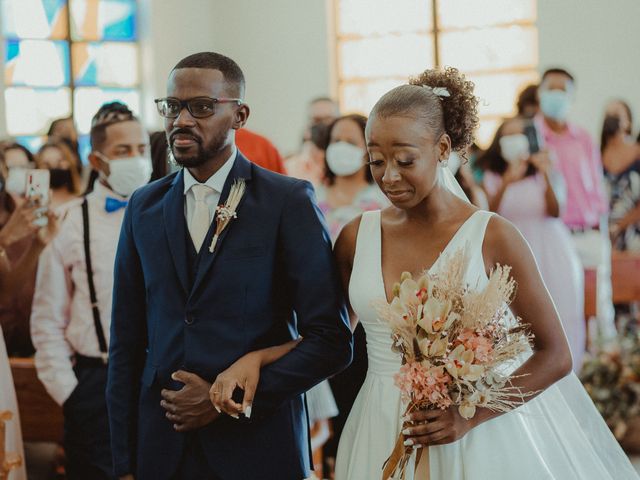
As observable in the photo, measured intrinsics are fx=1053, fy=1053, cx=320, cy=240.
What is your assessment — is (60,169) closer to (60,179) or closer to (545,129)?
(60,179)

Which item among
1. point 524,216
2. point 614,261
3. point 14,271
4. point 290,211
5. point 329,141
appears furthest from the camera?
point 614,261

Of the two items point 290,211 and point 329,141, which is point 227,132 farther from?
point 329,141

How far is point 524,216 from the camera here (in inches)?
255

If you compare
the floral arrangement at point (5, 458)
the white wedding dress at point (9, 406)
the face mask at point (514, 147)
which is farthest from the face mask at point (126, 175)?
the face mask at point (514, 147)

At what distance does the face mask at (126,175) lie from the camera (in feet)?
12.8

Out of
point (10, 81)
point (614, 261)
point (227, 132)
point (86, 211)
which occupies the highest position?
point (10, 81)

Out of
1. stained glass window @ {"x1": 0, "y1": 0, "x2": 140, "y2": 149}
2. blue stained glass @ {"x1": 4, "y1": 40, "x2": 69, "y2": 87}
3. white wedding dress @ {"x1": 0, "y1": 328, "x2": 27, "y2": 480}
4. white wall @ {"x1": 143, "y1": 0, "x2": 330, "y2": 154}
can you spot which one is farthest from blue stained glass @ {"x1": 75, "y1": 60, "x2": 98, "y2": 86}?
white wedding dress @ {"x1": 0, "y1": 328, "x2": 27, "y2": 480}

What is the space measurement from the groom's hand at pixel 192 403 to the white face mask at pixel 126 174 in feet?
4.81

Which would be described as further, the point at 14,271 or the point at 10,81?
the point at 10,81

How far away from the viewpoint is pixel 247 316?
261 centimetres

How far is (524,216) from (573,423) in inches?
148

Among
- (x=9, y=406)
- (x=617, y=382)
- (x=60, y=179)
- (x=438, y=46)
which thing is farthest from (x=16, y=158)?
(x=438, y=46)

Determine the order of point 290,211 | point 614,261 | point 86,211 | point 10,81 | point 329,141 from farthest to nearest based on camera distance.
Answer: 1. point 10,81
2. point 614,261
3. point 329,141
4. point 86,211
5. point 290,211

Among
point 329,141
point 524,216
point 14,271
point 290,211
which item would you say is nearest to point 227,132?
point 290,211
